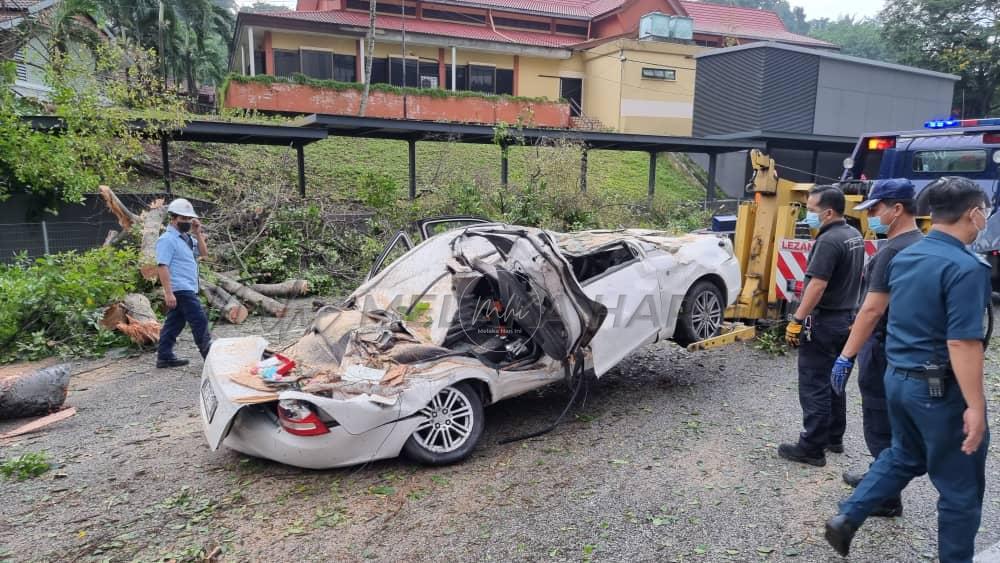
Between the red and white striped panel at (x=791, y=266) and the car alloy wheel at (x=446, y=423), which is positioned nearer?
the car alloy wheel at (x=446, y=423)

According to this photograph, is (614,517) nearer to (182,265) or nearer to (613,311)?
(613,311)

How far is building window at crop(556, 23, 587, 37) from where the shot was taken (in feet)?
104

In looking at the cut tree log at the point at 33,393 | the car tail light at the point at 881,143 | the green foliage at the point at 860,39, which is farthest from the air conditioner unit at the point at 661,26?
the green foliage at the point at 860,39

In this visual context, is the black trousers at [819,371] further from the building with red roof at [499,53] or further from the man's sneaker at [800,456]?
the building with red roof at [499,53]

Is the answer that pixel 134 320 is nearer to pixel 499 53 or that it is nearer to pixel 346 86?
pixel 346 86

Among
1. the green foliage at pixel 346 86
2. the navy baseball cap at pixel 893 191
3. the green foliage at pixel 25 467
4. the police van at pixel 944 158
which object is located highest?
the green foliage at pixel 346 86

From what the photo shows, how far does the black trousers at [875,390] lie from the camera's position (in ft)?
11.7

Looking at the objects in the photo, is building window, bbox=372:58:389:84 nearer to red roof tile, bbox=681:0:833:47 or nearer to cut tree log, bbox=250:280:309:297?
red roof tile, bbox=681:0:833:47

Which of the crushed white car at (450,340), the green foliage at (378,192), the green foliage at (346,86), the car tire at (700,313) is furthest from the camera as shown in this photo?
the green foliage at (346,86)

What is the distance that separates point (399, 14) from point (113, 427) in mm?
26420

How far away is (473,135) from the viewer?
1463 cm

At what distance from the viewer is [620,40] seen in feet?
87.6

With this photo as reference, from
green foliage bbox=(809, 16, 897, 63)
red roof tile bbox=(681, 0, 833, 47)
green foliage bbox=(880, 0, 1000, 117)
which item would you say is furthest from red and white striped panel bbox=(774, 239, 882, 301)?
green foliage bbox=(809, 16, 897, 63)

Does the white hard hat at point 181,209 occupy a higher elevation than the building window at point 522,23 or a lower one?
lower
